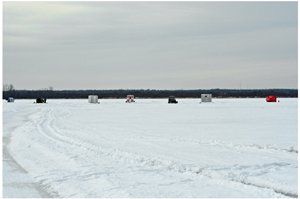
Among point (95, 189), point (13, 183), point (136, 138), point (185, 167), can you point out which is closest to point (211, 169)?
point (185, 167)

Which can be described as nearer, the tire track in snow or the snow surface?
the snow surface

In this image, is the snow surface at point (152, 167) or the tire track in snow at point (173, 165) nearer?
the snow surface at point (152, 167)

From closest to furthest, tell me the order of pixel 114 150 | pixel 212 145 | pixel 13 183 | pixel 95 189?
pixel 95 189 → pixel 13 183 → pixel 114 150 → pixel 212 145

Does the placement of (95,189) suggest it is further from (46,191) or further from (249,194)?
Answer: (249,194)

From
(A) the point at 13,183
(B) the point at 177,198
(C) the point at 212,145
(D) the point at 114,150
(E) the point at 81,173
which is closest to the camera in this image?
(B) the point at 177,198

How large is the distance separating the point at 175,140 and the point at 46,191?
21.3 feet

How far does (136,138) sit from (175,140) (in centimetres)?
141

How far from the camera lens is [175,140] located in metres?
12.3

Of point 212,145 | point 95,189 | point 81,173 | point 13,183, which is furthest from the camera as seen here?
point 212,145

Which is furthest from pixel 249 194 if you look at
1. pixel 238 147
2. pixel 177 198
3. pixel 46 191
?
pixel 238 147

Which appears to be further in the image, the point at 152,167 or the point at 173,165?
the point at 173,165

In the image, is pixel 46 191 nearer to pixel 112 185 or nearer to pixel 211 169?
pixel 112 185

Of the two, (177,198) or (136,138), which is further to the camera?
(136,138)

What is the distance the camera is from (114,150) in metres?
10.2
